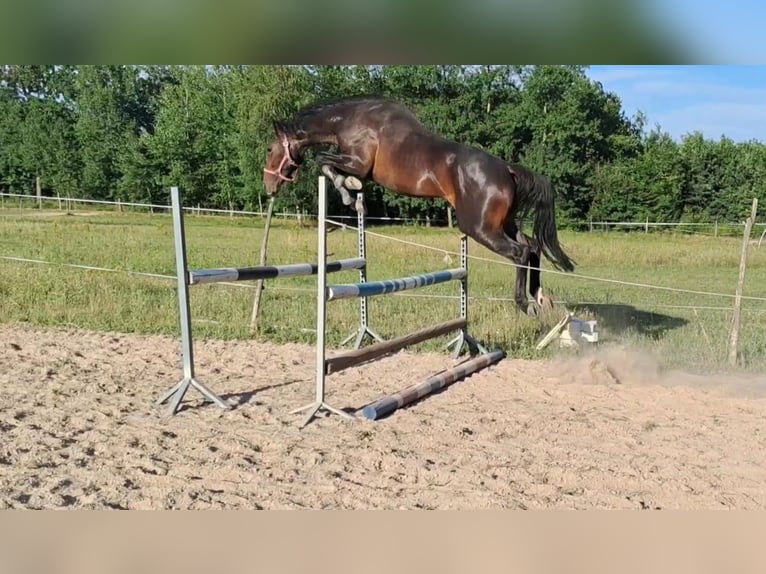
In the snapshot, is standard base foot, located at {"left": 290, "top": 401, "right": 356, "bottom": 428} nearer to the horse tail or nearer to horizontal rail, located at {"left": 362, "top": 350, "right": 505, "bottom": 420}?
horizontal rail, located at {"left": 362, "top": 350, "right": 505, "bottom": 420}

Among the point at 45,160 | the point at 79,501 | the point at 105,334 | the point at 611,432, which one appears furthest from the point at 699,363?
the point at 45,160

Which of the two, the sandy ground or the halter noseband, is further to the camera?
the halter noseband

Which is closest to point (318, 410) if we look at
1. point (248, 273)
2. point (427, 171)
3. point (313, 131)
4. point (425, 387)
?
point (425, 387)

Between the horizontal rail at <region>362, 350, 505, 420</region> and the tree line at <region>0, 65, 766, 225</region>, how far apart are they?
1635 cm

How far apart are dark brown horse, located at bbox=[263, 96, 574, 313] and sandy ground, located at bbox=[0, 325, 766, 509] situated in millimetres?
965

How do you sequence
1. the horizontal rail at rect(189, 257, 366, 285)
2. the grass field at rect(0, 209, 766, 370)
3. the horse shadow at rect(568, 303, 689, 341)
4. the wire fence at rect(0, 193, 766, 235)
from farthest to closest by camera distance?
the wire fence at rect(0, 193, 766, 235), the horse shadow at rect(568, 303, 689, 341), the grass field at rect(0, 209, 766, 370), the horizontal rail at rect(189, 257, 366, 285)

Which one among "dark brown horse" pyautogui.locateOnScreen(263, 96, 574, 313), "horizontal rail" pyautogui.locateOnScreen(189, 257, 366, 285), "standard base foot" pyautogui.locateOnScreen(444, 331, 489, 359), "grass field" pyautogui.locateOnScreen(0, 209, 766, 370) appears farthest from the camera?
"grass field" pyautogui.locateOnScreen(0, 209, 766, 370)

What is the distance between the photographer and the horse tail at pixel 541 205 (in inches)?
196

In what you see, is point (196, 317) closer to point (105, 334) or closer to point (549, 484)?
point (105, 334)

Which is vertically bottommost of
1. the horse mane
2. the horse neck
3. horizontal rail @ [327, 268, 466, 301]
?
horizontal rail @ [327, 268, 466, 301]

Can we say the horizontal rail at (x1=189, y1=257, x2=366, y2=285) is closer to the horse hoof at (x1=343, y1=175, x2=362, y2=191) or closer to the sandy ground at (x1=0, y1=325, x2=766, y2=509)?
the sandy ground at (x1=0, y1=325, x2=766, y2=509)

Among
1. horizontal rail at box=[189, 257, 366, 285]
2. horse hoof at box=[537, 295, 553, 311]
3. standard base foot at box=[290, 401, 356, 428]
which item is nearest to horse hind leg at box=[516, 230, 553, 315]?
horse hoof at box=[537, 295, 553, 311]

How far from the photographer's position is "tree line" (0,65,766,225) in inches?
928

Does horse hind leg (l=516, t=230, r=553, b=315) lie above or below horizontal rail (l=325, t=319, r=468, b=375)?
above
